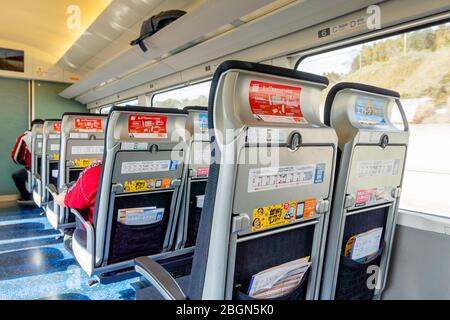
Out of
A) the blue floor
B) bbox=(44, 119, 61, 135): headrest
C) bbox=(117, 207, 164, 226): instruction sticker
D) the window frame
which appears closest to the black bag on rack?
the window frame

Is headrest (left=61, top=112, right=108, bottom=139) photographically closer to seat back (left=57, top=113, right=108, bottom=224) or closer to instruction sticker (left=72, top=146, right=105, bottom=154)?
seat back (left=57, top=113, right=108, bottom=224)

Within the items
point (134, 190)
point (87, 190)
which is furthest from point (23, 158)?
point (134, 190)

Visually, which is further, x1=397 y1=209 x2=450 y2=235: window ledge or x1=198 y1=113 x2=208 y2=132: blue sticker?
x1=198 y1=113 x2=208 y2=132: blue sticker

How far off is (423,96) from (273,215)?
1574mm

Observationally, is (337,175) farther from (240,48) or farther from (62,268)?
(62,268)

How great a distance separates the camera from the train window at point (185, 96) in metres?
4.36

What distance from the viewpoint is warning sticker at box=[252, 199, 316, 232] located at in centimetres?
107

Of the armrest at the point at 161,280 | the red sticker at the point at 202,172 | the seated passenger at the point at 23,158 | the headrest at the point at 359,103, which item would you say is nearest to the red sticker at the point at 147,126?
the red sticker at the point at 202,172

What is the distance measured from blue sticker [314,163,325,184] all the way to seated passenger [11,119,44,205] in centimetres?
547

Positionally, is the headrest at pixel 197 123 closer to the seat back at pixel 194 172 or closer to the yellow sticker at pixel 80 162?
the seat back at pixel 194 172

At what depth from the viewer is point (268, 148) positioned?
1.04 metres

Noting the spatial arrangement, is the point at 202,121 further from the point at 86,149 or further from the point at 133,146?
the point at 86,149

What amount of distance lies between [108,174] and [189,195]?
69 cm

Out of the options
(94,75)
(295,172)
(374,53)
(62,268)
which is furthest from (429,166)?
(94,75)
